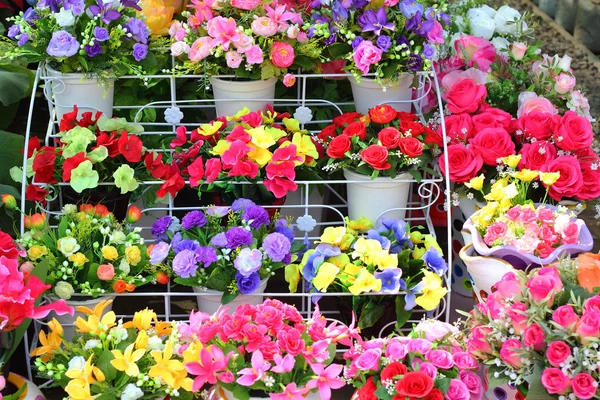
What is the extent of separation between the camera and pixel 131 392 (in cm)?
179

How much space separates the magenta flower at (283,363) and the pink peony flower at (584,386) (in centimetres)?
57

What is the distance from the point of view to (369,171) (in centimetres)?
239

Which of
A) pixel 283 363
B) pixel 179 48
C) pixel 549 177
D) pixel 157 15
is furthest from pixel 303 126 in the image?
pixel 283 363

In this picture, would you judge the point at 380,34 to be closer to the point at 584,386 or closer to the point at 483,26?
the point at 483,26

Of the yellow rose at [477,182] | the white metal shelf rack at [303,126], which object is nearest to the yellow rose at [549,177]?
the yellow rose at [477,182]

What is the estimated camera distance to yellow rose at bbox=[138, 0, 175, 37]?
2.68 meters

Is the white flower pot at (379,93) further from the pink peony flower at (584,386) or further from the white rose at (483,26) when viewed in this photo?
the pink peony flower at (584,386)

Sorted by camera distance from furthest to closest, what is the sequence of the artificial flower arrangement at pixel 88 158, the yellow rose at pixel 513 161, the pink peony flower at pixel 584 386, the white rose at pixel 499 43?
1. the white rose at pixel 499 43
2. the yellow rose at pixel 513 161
3. the artificial flower arrangement at pixel 88 158
4. the pink peony flower at pixel 584 386

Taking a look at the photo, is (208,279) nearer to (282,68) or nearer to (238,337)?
(238,337)

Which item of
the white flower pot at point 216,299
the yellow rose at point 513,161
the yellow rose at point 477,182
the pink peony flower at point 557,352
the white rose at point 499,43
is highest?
A: the white rose at point 499,43

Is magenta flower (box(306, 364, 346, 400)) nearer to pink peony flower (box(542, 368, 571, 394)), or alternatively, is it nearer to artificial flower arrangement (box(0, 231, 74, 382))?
pink peony flower (box(542, 368, 571, 394))

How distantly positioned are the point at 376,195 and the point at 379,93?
38 cm

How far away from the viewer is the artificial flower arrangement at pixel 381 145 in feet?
7.72

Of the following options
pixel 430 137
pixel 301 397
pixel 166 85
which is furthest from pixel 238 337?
pixel 166 85
